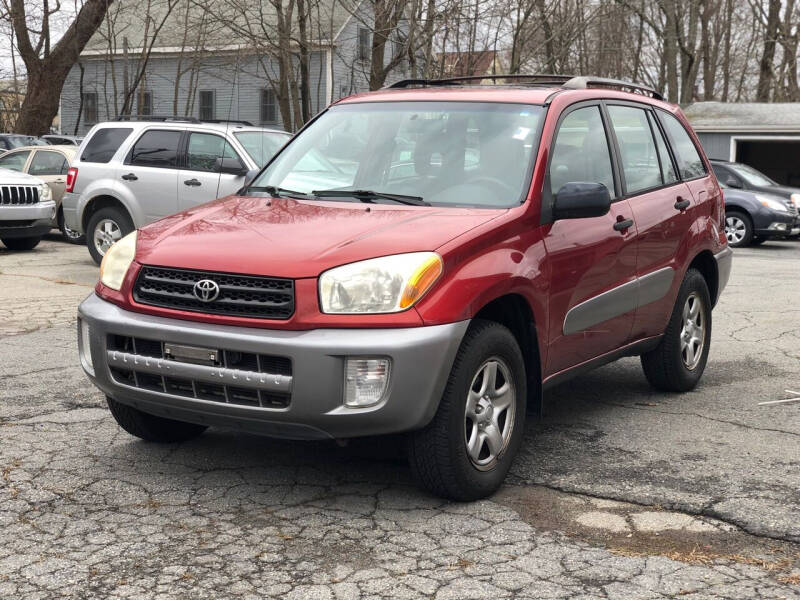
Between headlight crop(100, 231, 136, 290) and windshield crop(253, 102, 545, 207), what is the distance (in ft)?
3.20

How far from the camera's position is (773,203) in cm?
1970

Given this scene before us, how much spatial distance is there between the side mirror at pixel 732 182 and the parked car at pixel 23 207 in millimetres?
12060

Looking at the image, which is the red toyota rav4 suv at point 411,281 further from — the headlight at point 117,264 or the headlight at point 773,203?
the headlight at point 773,203

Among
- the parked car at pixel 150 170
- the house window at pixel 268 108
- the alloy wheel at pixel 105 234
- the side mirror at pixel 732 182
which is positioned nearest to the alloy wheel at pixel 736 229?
the side mirror at pixel 732 182

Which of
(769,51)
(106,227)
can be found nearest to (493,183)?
(106,227)

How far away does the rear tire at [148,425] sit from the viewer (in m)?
5.15

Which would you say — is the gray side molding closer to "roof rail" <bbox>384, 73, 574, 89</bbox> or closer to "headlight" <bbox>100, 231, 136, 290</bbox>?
"roof rail" <bbox>384, 73, 574, 89</bbox>

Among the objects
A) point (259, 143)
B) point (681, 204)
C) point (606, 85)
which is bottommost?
point (681, 204)

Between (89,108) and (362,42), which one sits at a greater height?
(362,42)

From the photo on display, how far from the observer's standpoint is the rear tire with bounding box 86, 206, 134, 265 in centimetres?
1307

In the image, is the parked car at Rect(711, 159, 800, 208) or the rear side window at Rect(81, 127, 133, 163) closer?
the rear side window at Rect(81, 127, 133, 163)

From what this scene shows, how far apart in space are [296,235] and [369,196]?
0.69 m

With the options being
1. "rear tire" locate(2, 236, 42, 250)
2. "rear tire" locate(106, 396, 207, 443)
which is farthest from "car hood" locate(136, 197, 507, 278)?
"rear tire" locate(2, 236, 42, 250)

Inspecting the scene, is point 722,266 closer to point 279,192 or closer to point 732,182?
point 279,192
